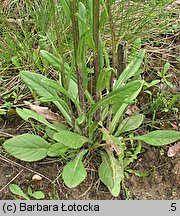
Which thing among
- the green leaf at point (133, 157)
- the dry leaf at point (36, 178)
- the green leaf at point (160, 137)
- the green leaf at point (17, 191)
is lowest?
the green leaf at point (17, 191)

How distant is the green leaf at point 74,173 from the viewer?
1703mm

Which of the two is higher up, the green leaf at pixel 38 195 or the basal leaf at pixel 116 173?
the basal leaf at pixel 116 173

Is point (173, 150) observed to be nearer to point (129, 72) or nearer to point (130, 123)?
point (130, 123)

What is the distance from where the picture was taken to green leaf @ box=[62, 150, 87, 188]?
1703mm

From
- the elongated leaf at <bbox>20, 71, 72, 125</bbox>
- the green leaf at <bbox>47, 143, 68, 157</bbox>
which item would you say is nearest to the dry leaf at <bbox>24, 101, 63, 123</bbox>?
the elongated leaf at <bbox>20, 71, 72, 125</bbox>

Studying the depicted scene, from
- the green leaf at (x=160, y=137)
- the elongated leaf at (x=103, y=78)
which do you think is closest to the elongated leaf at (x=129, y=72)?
the elongated leaf at (x=103, y=78)

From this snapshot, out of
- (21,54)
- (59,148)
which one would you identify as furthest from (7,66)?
(59,148)

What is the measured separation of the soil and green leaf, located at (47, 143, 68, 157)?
0.08 metres

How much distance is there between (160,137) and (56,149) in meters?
0.51

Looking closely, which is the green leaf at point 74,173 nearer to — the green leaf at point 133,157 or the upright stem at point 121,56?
the green leaf at point 133,157

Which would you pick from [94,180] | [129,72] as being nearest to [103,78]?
[129,72]

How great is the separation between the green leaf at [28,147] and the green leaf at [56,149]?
0.14ft

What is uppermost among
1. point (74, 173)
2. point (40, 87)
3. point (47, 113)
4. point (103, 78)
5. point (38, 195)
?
point (103, 78)

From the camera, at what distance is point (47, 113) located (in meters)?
2.00
